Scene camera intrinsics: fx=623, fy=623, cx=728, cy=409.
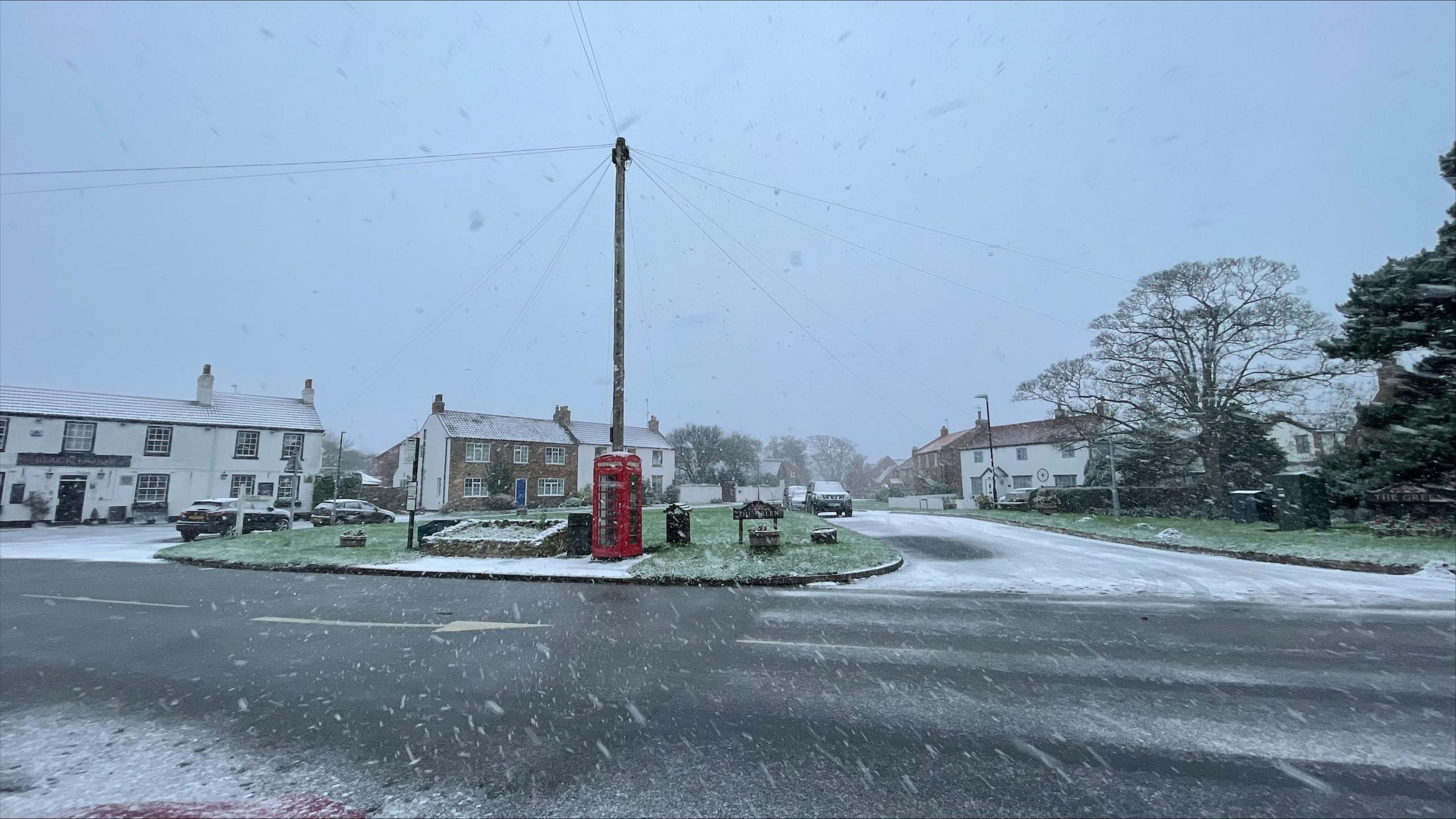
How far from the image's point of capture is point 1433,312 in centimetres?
1509

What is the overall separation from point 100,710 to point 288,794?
2.89m

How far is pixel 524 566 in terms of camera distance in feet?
43.5

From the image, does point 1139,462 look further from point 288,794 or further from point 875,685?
point 288,794

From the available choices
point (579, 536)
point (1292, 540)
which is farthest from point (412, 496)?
point (1292, 540)

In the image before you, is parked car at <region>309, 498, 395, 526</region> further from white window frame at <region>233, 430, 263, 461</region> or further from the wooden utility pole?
the wooden utility pole

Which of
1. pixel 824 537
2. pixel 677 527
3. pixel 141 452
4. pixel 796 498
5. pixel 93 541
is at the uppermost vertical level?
pixel 141 452

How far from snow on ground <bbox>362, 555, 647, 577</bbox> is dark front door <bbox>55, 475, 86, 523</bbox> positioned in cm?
3016

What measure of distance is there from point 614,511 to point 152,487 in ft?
114

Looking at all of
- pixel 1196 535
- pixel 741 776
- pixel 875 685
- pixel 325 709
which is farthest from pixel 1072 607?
pixel 1196 535

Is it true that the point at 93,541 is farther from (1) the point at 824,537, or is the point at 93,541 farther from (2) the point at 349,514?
(1) the point at 824,537

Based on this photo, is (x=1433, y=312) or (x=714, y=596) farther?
(x=1433, y=312)

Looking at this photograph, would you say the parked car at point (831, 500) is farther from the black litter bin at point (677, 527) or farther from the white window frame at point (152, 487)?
the white window frame at point (152, 487)

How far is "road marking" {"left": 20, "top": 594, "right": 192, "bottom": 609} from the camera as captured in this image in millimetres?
9445

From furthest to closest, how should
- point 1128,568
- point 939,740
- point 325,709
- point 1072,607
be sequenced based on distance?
point 1128,568 → point 1072,607 → point 325,709 → point 939,740
